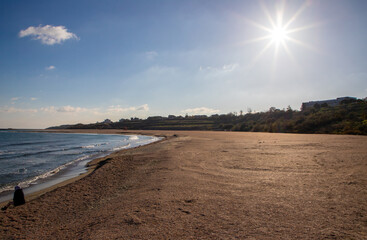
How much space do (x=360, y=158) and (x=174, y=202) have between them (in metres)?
8.12

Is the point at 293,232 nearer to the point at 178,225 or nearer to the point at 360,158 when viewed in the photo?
the point at 178,225

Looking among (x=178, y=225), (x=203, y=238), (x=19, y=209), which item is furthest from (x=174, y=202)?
(x=19, y=209)

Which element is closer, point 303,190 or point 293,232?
point 293,232

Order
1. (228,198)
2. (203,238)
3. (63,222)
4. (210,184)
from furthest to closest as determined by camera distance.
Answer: (210,184) → (228,198) → (63,222) → (203,238)

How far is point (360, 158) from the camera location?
8.00m

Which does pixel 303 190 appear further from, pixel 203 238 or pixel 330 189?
pixel 203 238

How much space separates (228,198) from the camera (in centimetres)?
440

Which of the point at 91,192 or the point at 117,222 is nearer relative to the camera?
the point at 117,222

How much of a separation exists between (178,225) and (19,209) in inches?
177

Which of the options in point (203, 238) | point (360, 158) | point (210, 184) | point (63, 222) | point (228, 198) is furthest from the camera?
point (360, 158)

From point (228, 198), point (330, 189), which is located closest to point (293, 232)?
point (228, 198)

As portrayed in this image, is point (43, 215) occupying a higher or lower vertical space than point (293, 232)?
lower

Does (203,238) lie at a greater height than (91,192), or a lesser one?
greater

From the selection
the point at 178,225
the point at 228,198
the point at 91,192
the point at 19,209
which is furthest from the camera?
the point at 91,192
